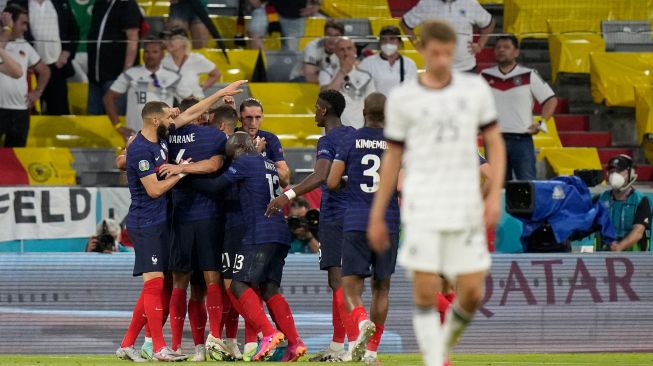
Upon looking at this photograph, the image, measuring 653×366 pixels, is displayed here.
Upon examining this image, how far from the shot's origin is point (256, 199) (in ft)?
37.2

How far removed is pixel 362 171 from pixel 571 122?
10.0 meters

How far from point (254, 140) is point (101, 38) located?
8044 millimetres

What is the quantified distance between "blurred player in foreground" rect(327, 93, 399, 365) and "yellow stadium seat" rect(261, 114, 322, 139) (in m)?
7.75

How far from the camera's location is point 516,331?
544 inches

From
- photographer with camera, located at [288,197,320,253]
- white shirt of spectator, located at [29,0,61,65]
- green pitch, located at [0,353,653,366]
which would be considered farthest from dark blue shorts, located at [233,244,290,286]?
white shirt of spectator, located at [29,0,61,65]

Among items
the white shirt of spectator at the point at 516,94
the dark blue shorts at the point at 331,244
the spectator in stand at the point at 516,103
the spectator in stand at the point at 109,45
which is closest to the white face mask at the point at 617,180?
the spectator in stand at the point at 516,103

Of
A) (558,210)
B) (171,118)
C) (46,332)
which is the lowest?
(46,332)

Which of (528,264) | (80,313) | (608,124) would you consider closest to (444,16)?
(608,124)

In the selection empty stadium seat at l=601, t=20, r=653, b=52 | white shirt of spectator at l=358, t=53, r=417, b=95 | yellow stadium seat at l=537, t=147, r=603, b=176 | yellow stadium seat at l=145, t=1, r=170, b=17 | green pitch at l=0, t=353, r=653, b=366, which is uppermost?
yellow stadium seat at l=145, t=1, r=170, b=17

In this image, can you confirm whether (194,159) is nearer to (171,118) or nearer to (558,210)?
(171,118)

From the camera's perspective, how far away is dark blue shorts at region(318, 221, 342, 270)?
440 inches

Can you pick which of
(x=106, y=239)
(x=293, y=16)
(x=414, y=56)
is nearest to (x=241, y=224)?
(x=106, y=239)

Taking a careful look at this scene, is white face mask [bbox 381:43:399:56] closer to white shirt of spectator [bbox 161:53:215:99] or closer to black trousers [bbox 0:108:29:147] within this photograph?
white shirt of spectator [bbox 161:53:215:99]

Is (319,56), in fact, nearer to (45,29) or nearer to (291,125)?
(291,125)
